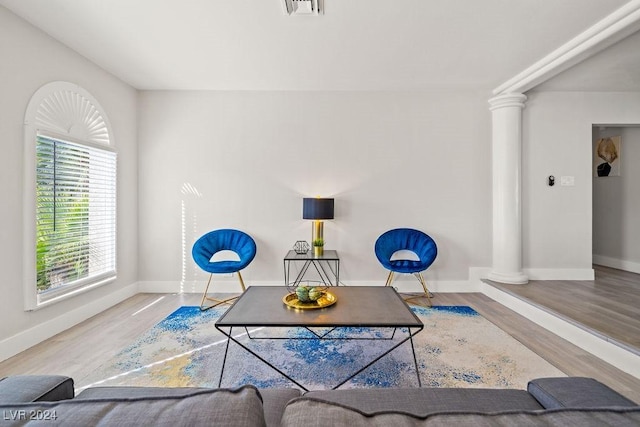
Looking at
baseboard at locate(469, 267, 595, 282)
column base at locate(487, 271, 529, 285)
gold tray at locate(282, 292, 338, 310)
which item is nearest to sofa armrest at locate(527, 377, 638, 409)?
gold tray at locate(282, 292, 338, 310)

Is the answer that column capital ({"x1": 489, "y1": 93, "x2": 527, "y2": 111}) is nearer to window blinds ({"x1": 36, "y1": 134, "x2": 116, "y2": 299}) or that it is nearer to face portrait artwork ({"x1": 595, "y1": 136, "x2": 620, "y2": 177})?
face portrait artwork ({"x1": 595, "y1": 136, "x2": 620, "y2": 177})

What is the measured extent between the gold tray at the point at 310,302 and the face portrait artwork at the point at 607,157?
545 cm

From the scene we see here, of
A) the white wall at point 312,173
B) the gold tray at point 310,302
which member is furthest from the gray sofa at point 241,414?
the white wall at point 312,173

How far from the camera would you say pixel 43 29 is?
2.66 meters

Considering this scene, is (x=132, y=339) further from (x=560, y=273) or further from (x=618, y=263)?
(x=618, y=263)

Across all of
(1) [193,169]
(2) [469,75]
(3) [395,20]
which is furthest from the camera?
(1) [193,169]

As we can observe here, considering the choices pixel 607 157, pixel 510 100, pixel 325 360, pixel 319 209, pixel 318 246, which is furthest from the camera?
pixel 607 157

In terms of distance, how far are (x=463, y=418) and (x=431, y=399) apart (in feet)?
1.92

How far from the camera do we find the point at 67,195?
9.70 ft

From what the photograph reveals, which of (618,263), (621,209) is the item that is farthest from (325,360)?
(621,209)

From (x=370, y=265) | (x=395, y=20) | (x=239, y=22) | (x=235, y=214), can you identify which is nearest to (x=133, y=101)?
(x=235, y=214)

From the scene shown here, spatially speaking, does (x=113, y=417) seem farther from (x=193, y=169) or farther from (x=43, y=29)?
(x=193, y=169)

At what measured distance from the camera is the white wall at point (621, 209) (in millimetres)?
4625

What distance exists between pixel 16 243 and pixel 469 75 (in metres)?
→ 4.86
